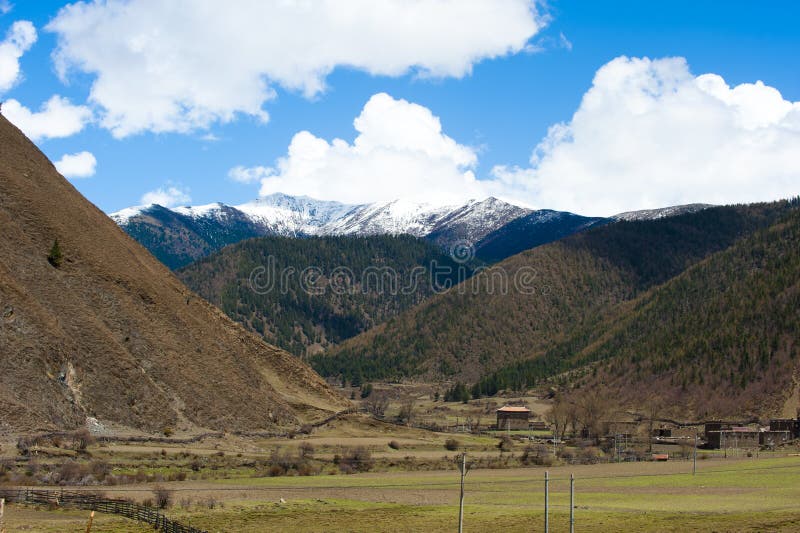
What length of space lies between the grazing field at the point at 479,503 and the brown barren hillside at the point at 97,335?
23179 millimetres

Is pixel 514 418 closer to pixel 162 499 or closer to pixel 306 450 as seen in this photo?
pixel 306 450

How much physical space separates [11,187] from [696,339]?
136519mm

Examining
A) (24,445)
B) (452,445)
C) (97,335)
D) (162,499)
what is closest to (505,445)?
(452,445)

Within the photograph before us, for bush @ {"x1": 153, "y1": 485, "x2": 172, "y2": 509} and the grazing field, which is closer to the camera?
the grazing field

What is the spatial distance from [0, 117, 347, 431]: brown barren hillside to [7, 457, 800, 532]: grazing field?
23179 millimetres

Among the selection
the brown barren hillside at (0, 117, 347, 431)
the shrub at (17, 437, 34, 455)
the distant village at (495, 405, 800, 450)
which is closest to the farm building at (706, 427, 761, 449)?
the distant village at (495, 405, 800, 450)

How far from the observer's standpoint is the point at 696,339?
199 meters

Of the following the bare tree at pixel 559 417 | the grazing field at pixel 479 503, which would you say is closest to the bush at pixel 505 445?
the bare tree at pixel 559 417

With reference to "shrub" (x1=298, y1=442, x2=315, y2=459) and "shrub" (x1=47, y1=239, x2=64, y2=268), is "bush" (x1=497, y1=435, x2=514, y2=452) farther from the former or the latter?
"shrub" (x1=47, y1=239, x2=64, y2=268)

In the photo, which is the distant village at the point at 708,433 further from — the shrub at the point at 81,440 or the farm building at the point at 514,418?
the shrub at the point at 81,440

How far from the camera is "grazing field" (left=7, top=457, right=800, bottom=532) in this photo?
56.7 metres

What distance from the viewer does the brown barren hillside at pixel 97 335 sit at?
94312mm

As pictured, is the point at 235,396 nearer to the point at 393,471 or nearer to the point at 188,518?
the point at 393,471

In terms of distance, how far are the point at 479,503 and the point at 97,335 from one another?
2045 inches
